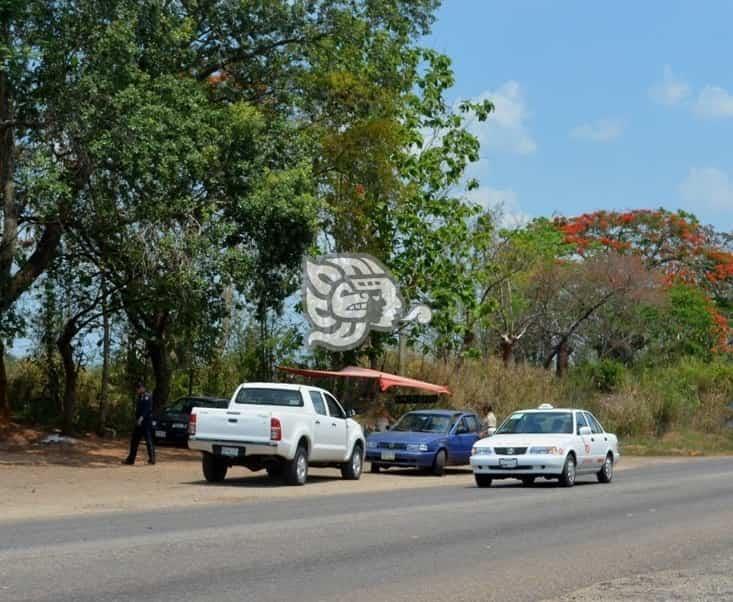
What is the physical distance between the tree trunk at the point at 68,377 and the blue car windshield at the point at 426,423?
34.8 feet

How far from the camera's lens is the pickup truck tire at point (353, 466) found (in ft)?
86.5

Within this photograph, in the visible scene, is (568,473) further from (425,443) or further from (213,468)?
(213,468)

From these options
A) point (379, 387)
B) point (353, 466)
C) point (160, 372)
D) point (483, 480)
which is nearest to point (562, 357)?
point (379, 387)

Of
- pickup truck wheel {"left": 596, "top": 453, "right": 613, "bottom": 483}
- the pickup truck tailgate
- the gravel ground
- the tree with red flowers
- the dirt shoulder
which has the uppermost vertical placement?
the tree with red flowers

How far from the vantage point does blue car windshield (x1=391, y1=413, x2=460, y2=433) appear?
96.8 feet

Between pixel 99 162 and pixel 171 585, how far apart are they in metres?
16.9

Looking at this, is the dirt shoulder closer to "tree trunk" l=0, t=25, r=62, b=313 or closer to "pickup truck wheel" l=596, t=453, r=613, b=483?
"pickup truck wheel" l=596, t=453, r=613, b=483

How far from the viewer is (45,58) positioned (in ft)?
83.1

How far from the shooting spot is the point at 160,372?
37656mm

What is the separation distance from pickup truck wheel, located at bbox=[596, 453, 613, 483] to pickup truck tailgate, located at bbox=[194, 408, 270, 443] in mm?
7971

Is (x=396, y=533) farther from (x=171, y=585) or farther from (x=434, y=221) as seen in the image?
(x=434, y=221)

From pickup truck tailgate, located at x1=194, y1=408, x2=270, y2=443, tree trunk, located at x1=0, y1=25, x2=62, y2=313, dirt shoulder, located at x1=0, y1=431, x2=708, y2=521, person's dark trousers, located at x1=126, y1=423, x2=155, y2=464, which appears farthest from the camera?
person's dark trousers, located at x1=126, y1=423, x2=155, y2=464

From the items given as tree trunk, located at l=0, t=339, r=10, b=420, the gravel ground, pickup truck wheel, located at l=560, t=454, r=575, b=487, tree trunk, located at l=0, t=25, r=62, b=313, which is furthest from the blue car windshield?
the gravel ground

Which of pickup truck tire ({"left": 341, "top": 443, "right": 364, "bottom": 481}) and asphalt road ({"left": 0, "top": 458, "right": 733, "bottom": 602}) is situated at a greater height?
pickup truck tire ({"left": 341, "top": 443, "right": 364, "bottom": 481})
